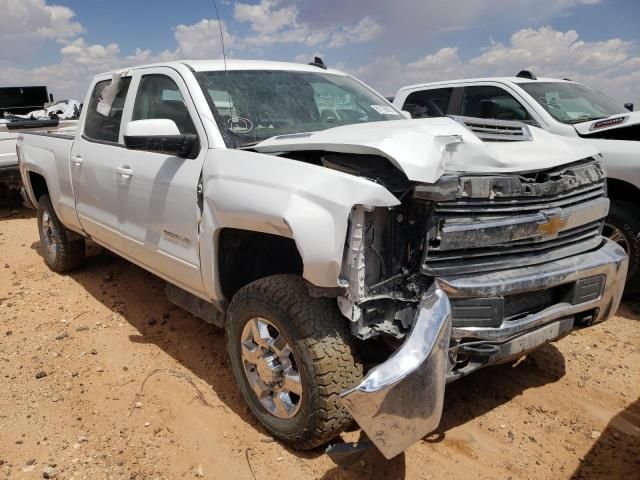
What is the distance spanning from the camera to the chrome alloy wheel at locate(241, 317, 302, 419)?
2.64m

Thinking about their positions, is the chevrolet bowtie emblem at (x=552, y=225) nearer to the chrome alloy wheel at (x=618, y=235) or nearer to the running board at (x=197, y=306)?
the running board at (x=197, y=306)

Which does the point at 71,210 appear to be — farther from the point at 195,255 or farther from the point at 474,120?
the point at 474,120

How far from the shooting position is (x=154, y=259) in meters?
3.58

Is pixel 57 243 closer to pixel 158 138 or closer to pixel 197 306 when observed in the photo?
pixel 197 306

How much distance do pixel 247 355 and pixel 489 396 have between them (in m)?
1.50

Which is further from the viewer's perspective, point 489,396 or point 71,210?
point 71,210

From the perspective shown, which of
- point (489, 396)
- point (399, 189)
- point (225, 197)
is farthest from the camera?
point (489, 396)

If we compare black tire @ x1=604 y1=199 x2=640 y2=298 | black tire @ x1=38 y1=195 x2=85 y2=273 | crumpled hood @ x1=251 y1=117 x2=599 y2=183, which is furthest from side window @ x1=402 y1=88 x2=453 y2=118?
black tire @ x1=38 y1=195 x2=85 y2=273

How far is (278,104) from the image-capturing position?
11.2 feet

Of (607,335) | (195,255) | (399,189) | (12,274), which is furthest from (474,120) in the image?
(12,274)

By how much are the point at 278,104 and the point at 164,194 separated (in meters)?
0.93

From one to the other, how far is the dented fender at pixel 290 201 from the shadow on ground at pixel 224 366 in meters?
0.99

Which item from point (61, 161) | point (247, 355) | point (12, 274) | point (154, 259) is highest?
point (61, 161)

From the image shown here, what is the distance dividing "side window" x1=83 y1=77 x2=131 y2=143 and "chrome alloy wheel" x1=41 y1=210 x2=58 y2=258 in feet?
4.87
